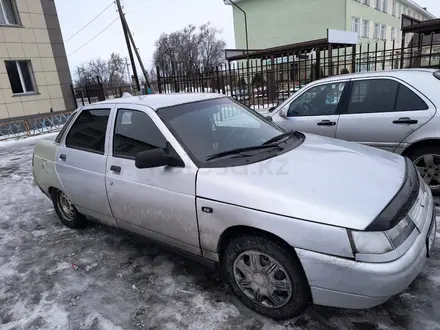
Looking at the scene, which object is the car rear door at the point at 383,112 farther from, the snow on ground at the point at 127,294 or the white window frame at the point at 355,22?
the white window frame at the point at 355,22

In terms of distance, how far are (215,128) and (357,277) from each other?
179 centimetres

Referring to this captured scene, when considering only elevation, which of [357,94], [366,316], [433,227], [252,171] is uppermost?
[357,94]

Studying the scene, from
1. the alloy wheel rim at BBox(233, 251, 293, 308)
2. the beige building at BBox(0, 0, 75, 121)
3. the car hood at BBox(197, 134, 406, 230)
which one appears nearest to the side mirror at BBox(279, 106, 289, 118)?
the car hood at BBox(197, 134, 406, 230)

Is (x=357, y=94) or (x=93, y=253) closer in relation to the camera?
(x=93, y=253)

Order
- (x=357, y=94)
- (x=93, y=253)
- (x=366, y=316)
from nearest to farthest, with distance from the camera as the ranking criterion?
(x=366, y=316), (x=93, y=253), (x=357, y=94)

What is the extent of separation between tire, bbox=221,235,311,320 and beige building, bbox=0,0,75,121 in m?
15.3

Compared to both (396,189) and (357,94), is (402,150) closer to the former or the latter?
(357,94)

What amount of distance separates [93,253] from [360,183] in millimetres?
2921

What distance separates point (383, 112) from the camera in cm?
423

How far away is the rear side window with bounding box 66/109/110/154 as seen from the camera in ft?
11.2

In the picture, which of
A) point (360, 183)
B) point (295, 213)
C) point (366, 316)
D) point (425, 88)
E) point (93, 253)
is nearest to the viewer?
point (295, 213)

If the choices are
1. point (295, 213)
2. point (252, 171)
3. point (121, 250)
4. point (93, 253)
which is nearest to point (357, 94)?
point (252, 171)

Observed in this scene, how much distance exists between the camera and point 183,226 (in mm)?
2648

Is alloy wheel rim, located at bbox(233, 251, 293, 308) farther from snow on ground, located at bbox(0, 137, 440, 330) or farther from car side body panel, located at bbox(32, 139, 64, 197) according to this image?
car side body panel, located at bbox(32, 139, 64, 197)
